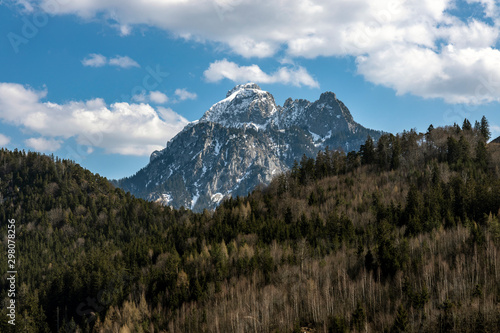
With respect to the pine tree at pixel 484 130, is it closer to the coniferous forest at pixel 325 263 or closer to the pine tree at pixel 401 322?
the coniferous forest at pixel 325 263

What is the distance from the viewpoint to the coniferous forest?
80625mm

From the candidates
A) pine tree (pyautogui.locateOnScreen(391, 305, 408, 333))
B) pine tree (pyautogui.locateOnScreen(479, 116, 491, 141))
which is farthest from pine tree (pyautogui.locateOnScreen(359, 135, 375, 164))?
pine tree (pyautogui.locateOnScreen(391, 305, 408, 333))

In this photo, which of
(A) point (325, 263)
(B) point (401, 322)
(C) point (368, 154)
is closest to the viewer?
(B) point (401, 322)

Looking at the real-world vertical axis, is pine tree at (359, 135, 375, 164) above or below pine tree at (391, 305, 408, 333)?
above

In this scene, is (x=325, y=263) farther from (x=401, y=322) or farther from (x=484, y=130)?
(x=484, y=130)

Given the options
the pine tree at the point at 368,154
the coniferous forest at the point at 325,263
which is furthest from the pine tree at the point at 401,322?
the pine tree at the point at 368,154

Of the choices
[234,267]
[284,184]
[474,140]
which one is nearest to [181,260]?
[234,267]

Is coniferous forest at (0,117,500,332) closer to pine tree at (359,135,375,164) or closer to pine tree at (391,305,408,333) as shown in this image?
pine tree at (391,305,408,333)

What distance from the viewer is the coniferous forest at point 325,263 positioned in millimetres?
80625

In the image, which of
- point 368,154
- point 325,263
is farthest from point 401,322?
point 368,154

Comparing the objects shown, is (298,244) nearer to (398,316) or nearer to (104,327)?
(398,316)

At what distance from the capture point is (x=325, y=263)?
103375mm

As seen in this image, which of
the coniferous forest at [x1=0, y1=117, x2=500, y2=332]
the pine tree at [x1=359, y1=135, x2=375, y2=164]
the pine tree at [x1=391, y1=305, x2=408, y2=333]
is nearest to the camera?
the pine tree at [x1=391, y1=305, x2=408, y2=333]

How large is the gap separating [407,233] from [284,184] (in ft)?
225
